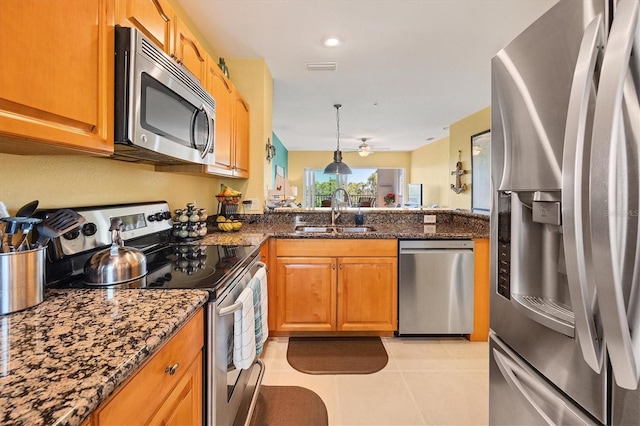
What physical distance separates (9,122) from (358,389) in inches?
76.8

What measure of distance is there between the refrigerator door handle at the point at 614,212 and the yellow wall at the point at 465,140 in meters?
4.20

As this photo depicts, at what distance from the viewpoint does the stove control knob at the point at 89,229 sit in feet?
4.04

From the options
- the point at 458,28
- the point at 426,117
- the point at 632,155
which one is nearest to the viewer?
the point at 632,155

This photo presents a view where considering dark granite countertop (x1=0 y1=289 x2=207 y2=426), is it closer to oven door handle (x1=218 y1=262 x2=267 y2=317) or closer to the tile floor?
oven door handle (x1=218 y1=262 x2=267 y2=317)

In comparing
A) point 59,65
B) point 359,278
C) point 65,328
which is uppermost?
point 59,65

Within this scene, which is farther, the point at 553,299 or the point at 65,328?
the point at 553,299

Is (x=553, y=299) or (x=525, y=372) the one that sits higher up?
(x=553, y=299)

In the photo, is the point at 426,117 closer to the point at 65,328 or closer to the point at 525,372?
the point at 525,372

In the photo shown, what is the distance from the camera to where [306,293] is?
7.97 ft

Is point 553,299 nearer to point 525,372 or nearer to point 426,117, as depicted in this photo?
point 525,372

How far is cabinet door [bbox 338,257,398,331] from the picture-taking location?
2422mm

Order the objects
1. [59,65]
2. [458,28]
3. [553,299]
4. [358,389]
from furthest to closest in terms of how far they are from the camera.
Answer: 1. [458,28]
2. [358,389]
3. [553,299]
4. [59,65]

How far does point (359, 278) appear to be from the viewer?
2428 millimetres

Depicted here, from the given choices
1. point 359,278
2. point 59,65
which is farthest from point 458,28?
point 59,65
